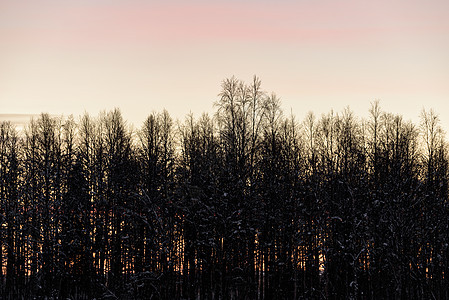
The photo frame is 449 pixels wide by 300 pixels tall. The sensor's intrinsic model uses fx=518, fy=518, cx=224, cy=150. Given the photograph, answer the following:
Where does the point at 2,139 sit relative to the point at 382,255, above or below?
above

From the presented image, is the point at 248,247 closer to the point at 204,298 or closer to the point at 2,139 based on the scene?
the point at 204,298

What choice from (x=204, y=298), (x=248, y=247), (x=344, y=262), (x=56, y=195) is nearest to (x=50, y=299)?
(x=56, y=195)

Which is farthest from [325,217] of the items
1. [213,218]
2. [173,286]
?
[173,286]

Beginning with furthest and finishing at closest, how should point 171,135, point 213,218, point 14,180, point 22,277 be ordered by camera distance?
point 171,135
point 14,180
point 22,277
point 213,218

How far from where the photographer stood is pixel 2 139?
5950 cm

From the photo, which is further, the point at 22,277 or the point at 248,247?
the point at 22,277

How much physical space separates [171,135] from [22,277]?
21.1 m

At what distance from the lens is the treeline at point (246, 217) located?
4091cm

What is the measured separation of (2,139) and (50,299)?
24.9 meters

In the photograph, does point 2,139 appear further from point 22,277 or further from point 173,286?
point 173,286

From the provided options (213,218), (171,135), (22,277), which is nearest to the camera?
(213,218)

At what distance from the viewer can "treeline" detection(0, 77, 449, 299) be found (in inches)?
1610

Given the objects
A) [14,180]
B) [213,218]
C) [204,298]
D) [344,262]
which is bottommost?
[204,298]

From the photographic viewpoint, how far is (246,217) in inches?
1681
